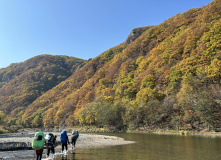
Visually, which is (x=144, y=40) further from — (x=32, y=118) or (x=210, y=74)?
(x=32, y=118)

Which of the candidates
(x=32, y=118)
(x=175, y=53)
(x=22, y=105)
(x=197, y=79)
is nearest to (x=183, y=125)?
(x=197, y=79)

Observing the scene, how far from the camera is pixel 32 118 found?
14525 cm

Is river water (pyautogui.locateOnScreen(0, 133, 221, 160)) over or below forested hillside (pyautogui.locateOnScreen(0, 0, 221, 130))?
below

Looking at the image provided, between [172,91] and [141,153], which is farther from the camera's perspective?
[172,91]

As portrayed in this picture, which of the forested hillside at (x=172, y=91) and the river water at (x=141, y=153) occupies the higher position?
the forested hillside at (x=172, y=91)

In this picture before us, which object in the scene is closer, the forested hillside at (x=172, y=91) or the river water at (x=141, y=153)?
the river water at (x=141, y=153)

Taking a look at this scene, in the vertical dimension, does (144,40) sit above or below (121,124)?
above

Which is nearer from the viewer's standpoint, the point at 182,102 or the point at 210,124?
the point at 210,124

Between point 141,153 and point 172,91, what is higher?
point 172,91

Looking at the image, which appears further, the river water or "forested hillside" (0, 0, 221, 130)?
"forested hillside" (0, 0, 221, 130)

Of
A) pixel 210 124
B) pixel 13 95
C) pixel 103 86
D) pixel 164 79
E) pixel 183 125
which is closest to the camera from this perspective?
pixel 210 124

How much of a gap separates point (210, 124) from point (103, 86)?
79892 millimetres

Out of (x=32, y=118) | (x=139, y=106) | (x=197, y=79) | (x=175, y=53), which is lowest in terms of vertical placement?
(x=32, y=118)

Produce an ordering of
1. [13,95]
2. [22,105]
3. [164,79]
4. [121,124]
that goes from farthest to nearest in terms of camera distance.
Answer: [13,95]
[22,105]
[164,79]
[121,124]
